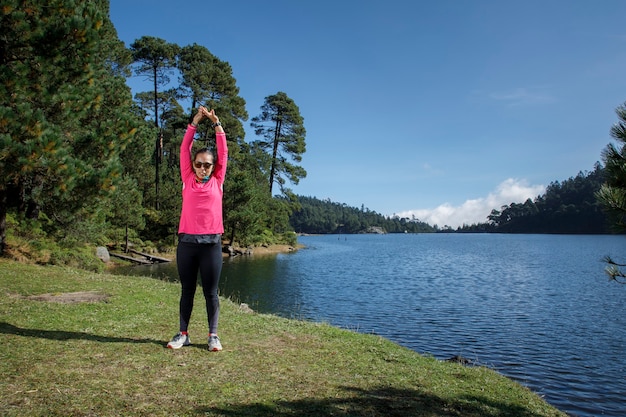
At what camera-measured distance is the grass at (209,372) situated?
412cm

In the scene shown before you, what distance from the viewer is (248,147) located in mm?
58312

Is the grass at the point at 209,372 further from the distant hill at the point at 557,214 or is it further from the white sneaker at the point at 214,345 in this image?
the distant hill at the point at 557,214

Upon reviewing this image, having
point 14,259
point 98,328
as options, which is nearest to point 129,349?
point 98,328

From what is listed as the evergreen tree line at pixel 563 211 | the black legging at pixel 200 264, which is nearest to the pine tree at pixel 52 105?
the black legging at pixel 200 264

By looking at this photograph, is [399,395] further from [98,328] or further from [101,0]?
[101,0]

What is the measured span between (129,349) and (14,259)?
1059 cm

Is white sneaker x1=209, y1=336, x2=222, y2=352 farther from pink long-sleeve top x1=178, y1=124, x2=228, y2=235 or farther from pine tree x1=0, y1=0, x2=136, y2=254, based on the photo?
pine tree x1=0, y1=0, x2=136, y2=254

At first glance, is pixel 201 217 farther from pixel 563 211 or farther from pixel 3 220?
pixel 563 211

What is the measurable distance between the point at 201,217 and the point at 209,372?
6.18ft

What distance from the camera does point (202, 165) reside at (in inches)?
219

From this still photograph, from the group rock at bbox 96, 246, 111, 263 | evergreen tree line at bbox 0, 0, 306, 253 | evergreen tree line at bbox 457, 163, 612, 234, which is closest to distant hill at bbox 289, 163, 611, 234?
evergreen tree line at bbox 457, 163, 612, 234

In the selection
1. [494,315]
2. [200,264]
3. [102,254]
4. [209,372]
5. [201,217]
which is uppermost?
[201,217]

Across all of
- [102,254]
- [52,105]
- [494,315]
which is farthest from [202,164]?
[102,254]

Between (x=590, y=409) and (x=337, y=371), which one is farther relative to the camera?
(x=590, y=409)
